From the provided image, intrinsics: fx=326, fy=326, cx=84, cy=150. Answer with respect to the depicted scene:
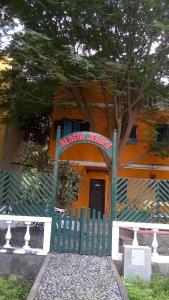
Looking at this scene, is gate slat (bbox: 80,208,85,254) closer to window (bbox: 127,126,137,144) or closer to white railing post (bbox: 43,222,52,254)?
white railing post (bbox: 43,222,52,254)

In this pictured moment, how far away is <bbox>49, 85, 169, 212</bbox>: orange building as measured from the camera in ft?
56.2

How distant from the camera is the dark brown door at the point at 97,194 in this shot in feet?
57.9

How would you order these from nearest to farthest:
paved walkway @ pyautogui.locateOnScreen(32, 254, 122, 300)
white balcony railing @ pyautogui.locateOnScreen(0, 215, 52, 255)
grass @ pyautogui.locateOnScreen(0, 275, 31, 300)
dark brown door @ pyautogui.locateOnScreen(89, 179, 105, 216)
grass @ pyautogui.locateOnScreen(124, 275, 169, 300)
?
1. paved walkway @ pyautogui.locateOnScreen(32, 254, 122, 300)
2. grass @ pyautogui.locateOnScreen(124, 275, 169, 300)
3. grass @ pyautogui.locateOnScreen(0, 275, 31, 300)
4. white balcony railing @ pyautogui.locateOnScreen(0, 215, 52, 255)
5. dark brown door @ pyautogui.locateOnScreen(89, 179, 105, 216)

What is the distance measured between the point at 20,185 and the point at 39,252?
1599mm

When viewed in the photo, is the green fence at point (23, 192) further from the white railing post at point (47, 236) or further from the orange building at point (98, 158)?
the orange building at point (98, 158)

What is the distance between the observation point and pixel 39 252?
7285 millimetres

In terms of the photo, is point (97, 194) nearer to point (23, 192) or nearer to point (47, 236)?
point (23, 192)

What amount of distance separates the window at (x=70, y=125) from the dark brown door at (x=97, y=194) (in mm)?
2943

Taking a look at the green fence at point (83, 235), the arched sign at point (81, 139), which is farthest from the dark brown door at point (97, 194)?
the green fence at point (83, 235)

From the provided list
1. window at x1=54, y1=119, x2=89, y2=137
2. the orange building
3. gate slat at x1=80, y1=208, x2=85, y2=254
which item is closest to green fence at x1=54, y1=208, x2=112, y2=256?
gate slat at x1=80, y1=208, x2=85, y2=254

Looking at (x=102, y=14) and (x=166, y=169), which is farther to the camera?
(x=166, y=169)

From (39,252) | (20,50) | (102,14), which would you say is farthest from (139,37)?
(39,252)

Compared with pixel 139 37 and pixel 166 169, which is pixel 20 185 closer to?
pixel 139 37

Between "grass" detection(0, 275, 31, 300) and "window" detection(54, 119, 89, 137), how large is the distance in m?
10.7
